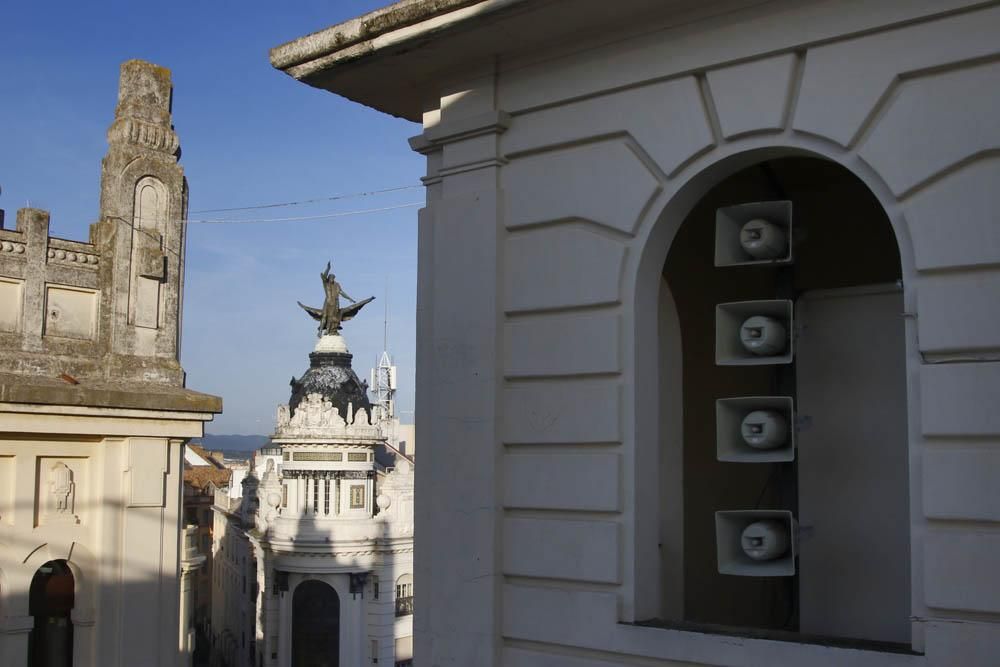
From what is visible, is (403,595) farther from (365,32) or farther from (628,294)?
(628,294)

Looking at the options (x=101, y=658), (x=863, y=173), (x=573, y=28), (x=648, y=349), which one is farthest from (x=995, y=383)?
(x=101, y=658)

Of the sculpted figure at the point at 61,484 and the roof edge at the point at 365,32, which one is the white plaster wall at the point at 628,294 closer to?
the roof edge at the point at 365,32

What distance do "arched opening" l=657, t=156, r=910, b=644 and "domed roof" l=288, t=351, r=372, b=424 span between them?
40624 millimetres

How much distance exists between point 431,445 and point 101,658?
27.8 ft

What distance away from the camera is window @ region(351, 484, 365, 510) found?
157 feet

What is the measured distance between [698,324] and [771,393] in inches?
28.0

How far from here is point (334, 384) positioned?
160 feet

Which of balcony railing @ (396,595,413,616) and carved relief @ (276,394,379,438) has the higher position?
carved relief @ (276,394,379,438)

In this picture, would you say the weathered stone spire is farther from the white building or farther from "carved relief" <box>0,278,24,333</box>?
the white building

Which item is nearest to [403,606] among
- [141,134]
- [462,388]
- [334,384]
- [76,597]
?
[334,384]

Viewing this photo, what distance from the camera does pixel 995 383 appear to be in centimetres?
495

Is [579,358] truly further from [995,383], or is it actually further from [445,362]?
[995,383]

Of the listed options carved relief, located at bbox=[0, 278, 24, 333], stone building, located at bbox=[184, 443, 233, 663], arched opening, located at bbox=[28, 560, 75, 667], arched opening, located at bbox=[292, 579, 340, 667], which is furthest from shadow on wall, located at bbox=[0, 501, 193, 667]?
stone building, located at bbox=[184, 443, 233, 663]

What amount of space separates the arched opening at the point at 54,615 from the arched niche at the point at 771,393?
907 cm
